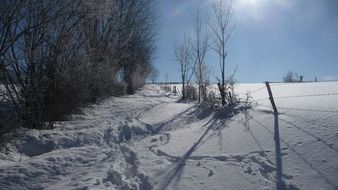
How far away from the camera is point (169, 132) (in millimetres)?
8469

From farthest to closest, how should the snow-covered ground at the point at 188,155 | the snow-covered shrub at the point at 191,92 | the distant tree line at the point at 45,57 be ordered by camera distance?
the snow-covered shrub at the point at 191,92, the distant tree line at the point at 45,57, the snow-covered ground at the point at 188,155

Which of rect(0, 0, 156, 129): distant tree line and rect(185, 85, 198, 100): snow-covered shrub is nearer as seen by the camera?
rect(0, 0, 156, 129): distant tree line

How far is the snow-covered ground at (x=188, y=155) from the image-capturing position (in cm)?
459

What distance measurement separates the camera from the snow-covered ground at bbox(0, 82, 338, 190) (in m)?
4.59

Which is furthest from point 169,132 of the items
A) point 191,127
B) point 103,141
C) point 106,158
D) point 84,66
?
point 84,66

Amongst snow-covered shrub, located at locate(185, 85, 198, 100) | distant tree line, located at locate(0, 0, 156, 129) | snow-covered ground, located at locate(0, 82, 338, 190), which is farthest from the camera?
snow-covered shrub, located at locate(185, 85, 198, 100)

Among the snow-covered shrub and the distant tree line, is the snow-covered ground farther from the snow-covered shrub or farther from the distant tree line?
the snow-covered shrub

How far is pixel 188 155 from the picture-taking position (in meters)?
6.00

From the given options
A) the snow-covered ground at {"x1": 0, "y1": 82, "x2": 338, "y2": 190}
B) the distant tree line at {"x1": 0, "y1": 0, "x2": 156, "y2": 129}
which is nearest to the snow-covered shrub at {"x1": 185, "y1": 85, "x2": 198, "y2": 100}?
the distant tree line at {"x1": 0, "y1": 0, "x2": 156, "y2": 129}

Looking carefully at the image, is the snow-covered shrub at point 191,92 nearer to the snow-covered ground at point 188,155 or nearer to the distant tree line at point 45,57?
the distant tree line at point 45,57

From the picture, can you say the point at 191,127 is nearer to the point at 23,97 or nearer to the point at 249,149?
the point at 249,149

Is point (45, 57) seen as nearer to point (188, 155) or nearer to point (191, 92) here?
point (188, 155)

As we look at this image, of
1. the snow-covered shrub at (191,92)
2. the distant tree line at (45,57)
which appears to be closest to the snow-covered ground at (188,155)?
the distant tree line at (45,57)

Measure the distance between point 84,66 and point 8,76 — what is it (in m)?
2.99
